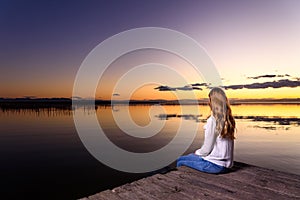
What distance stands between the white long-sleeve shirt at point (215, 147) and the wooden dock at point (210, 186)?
0.78ft

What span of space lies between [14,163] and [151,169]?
6195 millimetres

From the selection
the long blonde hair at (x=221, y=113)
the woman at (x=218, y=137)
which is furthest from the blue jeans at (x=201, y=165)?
the long blonde hair at (x=221, y=113)

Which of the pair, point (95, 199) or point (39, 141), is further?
point (39, 141)

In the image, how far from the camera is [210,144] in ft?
11.5

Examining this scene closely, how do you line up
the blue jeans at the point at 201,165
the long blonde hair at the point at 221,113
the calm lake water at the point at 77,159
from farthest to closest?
1. the calm lake water at the point at 77,159
2. the blue jeans at the point at 201,165
3. the long blonde hair at the point at 221,113

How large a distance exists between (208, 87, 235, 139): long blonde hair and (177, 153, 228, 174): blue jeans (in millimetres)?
541

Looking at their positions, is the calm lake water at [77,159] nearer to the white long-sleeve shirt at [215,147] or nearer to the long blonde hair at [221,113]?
the white long-sleeve shirt at [215,147]

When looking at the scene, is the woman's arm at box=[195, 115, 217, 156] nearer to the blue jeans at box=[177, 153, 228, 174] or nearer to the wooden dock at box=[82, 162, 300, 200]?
the blue jeans at box=[177, 153, 228, 174]

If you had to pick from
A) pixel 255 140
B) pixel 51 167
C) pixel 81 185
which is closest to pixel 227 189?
pixel 81 185

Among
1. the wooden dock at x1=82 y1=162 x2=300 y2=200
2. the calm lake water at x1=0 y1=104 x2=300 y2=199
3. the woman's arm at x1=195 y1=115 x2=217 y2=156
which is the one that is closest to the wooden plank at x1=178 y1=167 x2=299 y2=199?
the wooden dock at x1=82 y1=162 x2=300 y2=200

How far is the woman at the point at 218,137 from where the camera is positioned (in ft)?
11.2

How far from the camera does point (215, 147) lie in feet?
11.6

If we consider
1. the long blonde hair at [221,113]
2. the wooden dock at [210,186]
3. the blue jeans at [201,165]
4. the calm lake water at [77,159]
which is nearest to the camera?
the wooden dock at [210,186]

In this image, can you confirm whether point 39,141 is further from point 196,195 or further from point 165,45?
point 196,195
